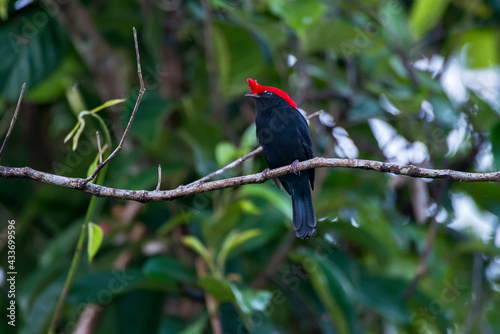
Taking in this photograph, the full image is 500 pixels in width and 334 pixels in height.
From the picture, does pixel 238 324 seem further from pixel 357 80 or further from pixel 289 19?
pixel 357 80

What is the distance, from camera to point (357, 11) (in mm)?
4629

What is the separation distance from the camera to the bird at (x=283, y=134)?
11.7ft

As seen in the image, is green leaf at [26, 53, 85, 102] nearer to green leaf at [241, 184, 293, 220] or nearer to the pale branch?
green leaf at [241, 184, 293, 220]

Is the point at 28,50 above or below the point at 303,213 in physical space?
above

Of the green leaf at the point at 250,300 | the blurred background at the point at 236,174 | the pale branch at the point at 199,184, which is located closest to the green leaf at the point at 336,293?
the blurred background at the point at 236,174

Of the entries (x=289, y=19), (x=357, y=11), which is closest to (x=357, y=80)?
(x=357, y=11)

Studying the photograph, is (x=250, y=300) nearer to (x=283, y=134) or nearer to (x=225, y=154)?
(x=225, y=154)

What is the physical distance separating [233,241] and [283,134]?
2.33ft

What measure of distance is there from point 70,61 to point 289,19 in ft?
6.12

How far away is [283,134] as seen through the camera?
3.60 meters

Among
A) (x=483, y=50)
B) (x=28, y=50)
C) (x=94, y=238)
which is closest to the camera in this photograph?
(x=94, y=238)

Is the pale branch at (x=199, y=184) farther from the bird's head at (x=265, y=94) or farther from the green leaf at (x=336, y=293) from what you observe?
the bird's head at (x=265, y=94)

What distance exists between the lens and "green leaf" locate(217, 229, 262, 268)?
3385mm

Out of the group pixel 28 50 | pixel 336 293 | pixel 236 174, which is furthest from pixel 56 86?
pixel 336 293
